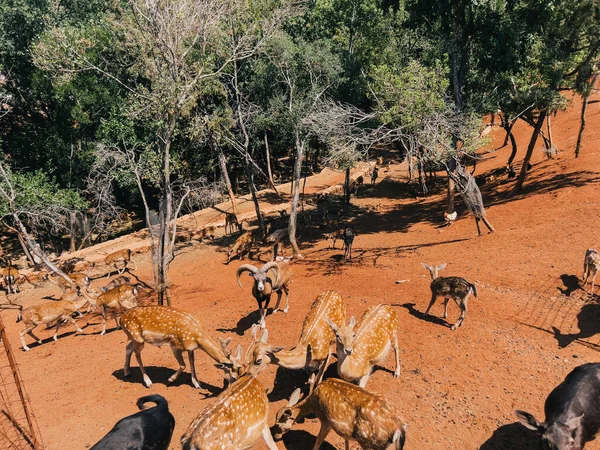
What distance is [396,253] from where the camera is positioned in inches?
813

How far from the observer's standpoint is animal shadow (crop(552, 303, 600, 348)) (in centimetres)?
1130

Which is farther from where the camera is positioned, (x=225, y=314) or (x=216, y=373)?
(x=225, y=314)

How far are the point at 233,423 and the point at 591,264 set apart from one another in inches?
511

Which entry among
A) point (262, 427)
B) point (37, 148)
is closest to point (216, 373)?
point (262, 427)

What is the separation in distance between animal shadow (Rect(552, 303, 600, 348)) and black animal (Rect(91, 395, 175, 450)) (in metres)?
10.3

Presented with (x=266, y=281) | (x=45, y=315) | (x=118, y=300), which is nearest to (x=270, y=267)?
(x=266, y=281)

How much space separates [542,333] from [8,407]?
15.0 meters

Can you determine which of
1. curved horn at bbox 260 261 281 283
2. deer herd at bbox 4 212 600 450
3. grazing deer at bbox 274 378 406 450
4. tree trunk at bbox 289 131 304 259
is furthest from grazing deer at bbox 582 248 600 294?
tree trunk at bbox 289 131 304 259

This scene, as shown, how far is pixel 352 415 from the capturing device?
7.32 m

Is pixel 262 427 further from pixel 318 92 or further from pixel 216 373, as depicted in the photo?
pixel 318 92

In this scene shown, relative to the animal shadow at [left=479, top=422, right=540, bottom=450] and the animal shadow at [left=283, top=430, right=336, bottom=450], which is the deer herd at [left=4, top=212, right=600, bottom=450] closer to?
the animal shadow at [left=283, top=430, right=336, bottom=450]

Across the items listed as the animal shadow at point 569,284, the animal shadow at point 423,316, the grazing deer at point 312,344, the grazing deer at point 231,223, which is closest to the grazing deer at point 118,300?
the grazing deer at point 312,344

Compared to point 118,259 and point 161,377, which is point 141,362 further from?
point 118,259

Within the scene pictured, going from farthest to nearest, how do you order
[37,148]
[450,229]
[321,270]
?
1. [37,148]
2. [450,229]
3. [321,270]
